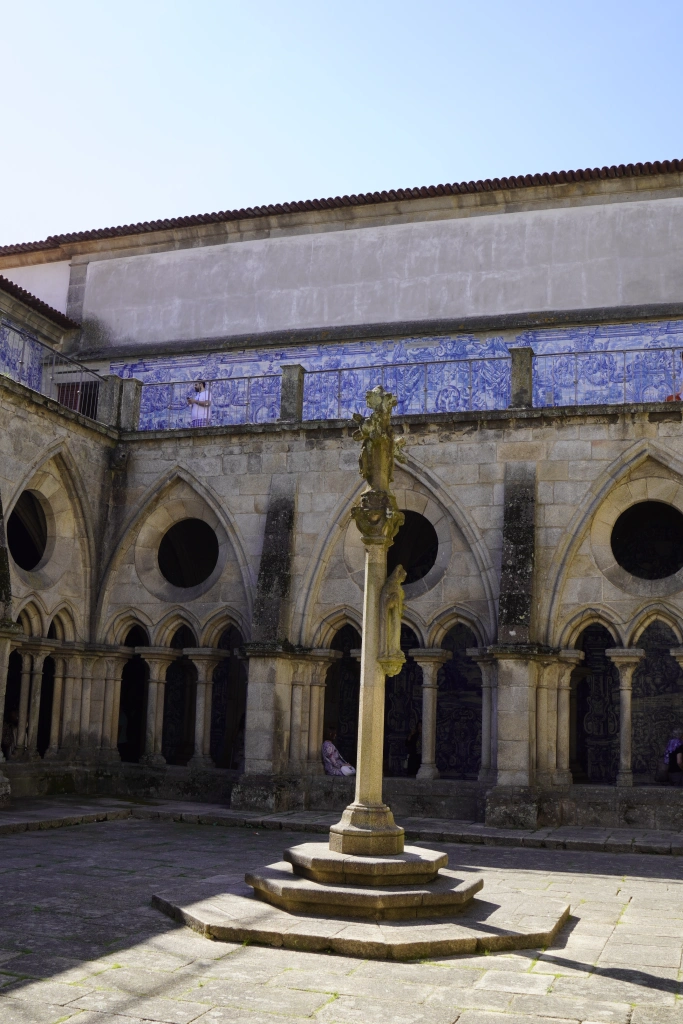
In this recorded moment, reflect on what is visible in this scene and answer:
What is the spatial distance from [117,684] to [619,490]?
769 centimetres

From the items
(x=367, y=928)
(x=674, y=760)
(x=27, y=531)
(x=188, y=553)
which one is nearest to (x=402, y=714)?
(x=674, y=760)

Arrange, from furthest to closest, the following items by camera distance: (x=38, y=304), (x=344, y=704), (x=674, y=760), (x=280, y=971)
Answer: (x=38, y=304) → (x=344, y=704) → (x=674, y=760) → (x=280, y=971)

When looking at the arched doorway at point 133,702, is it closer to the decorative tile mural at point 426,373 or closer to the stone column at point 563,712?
the decorative tile mural at point 426,373

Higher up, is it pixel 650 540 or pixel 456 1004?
pixel 650 540

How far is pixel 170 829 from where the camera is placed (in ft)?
40.1

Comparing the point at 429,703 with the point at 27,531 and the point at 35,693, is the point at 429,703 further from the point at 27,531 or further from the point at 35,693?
the point at 27,531

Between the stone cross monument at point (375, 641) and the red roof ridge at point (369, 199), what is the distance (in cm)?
939

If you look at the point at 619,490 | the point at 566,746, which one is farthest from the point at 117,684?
the point at 619,490

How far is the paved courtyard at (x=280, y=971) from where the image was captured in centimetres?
521

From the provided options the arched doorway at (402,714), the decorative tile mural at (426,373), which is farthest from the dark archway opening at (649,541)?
the arched doorway at (402,714)

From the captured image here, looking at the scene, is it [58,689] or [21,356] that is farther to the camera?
[21,356]

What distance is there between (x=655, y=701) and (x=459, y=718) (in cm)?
305

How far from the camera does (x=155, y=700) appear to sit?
1568 centimetres

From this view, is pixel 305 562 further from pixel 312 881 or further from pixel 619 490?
pixel 312 881
